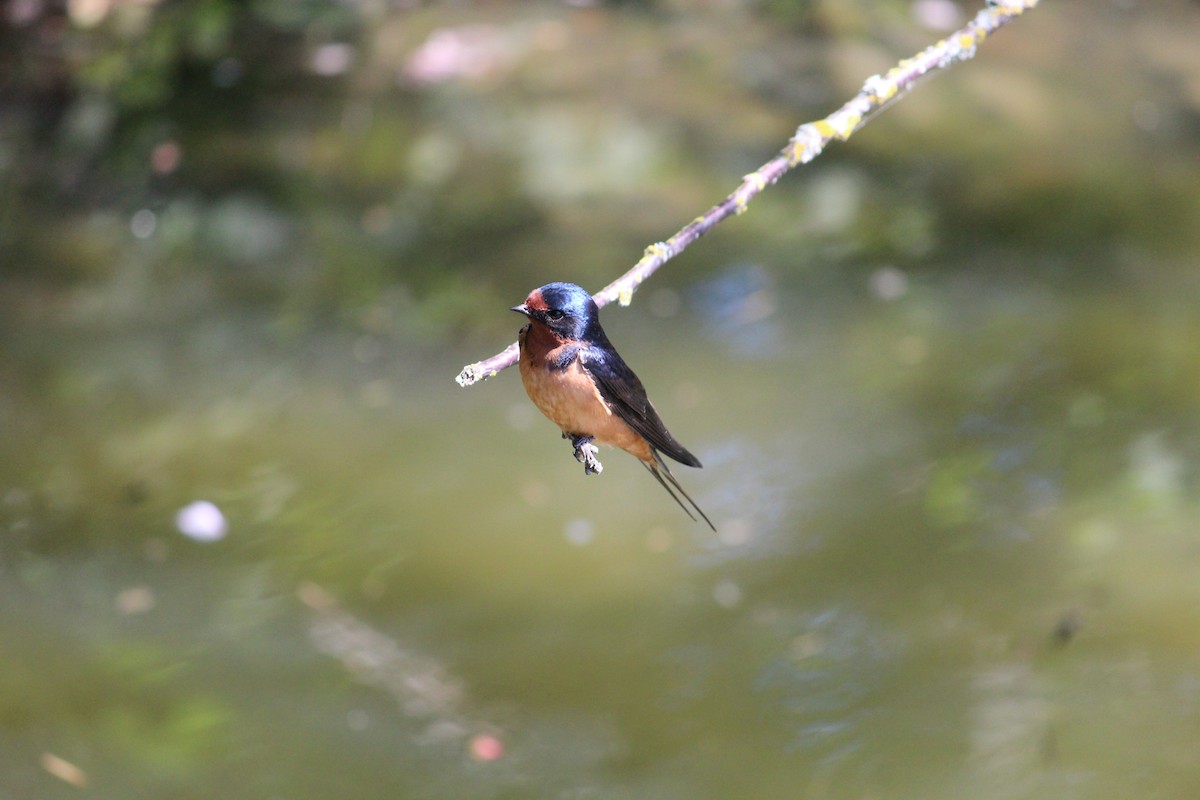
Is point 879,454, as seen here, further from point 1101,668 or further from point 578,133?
point 578,133

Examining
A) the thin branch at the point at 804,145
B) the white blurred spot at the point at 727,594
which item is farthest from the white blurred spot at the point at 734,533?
the thin branch at the point at 804,145

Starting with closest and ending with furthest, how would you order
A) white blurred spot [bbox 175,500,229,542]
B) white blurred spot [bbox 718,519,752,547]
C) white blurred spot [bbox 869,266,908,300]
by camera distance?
white blurred spot [bbox 718,519,752,547] < white blurred spot [bbox 175,500,229,542] < white blurred spot [bbox 869,266,908,300]

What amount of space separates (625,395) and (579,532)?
2623mm

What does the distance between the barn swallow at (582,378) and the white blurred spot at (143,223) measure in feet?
14.9

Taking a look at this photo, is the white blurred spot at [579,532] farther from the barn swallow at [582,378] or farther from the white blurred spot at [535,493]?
the barn swallow at [582,378]

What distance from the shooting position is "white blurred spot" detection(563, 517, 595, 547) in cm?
452

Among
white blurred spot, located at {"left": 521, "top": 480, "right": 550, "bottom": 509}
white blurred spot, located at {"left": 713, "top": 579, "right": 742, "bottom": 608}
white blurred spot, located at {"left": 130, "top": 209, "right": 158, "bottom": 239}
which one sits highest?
white blurred spot, located at {"left": 130, "top": 209, "right": 158, "bottom": 239}

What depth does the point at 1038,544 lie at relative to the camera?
4434 mm

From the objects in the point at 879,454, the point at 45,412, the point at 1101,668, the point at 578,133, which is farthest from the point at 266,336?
the point at 1101,668

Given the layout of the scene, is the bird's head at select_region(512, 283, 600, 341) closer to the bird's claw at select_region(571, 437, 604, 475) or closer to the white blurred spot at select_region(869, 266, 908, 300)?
the bird's claw at select_region(571, 437, 604, 475)

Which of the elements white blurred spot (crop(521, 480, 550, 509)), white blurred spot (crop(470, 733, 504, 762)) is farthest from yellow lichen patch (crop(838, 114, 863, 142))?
white blurred spot (crop(521, 480, 550, 509))

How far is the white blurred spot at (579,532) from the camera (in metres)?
4.52

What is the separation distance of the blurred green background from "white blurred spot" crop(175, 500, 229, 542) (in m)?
0.01

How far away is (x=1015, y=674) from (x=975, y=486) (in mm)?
842
